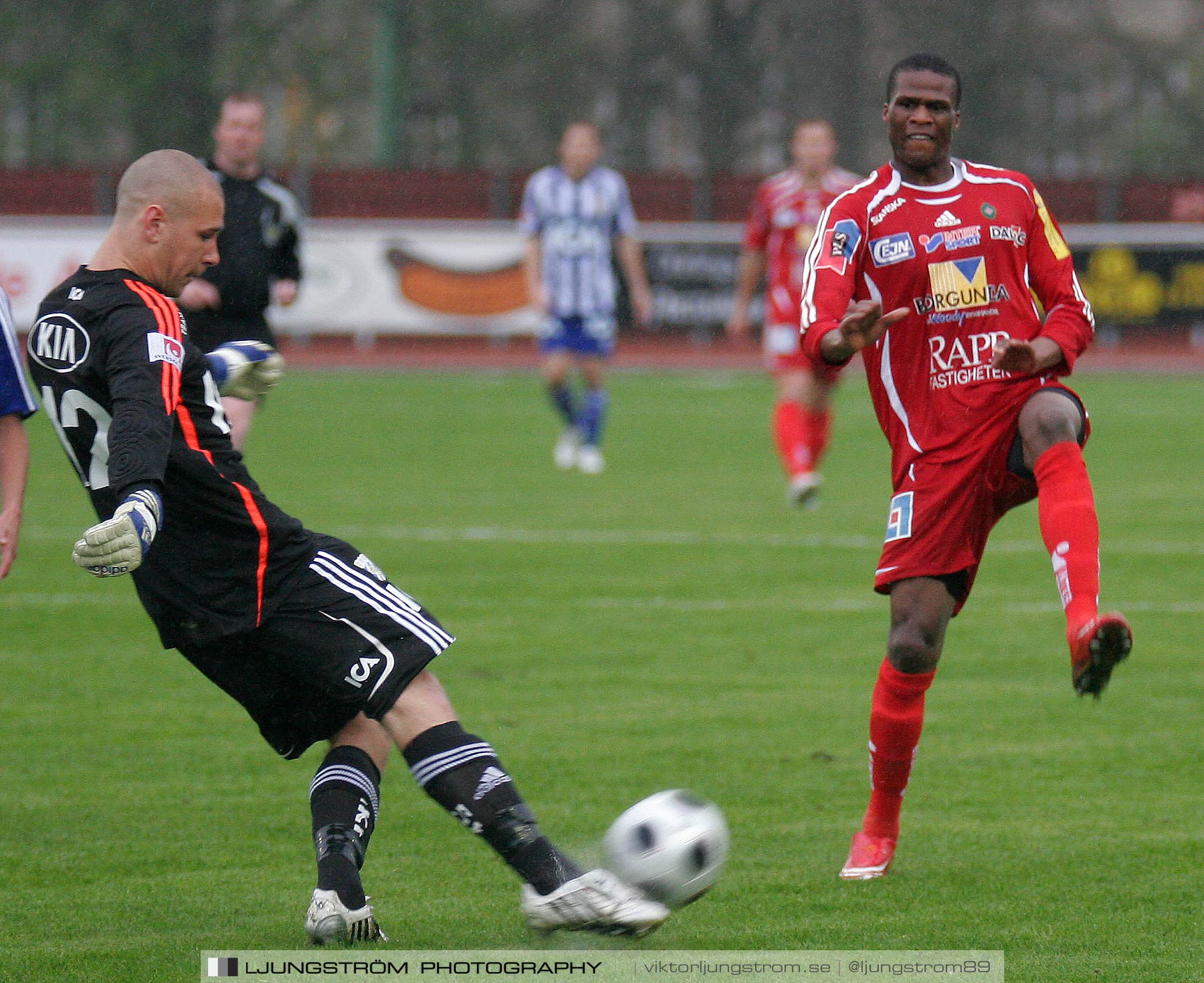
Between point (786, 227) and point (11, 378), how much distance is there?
7930 mm

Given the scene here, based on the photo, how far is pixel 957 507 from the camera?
433 cm

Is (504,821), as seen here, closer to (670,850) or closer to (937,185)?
(670,850)

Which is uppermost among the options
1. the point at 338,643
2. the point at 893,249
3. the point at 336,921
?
the point at 893,249

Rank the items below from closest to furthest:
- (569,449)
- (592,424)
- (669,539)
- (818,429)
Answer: (669,539), (818,429), (592,424), (569,449)

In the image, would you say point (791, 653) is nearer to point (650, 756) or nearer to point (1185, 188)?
point (650, 756)

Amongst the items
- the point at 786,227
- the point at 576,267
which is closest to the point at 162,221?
the point at 786,227

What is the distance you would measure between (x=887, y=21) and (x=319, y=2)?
473 inches

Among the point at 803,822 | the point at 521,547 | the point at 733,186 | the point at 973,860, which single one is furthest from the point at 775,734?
the point at 733,186

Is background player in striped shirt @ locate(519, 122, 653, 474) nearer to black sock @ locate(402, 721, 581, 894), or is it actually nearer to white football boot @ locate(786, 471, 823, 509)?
white football boot @ locate(786, 471, 823, 509)

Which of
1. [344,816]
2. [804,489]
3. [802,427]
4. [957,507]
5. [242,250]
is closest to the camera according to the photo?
[344,816]

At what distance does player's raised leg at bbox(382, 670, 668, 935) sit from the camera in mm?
3477

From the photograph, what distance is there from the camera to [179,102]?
1454 inches

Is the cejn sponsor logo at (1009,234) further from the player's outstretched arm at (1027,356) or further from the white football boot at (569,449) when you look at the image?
the white football boot at (569,449)

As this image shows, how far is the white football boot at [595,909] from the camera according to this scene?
11.4 feet
